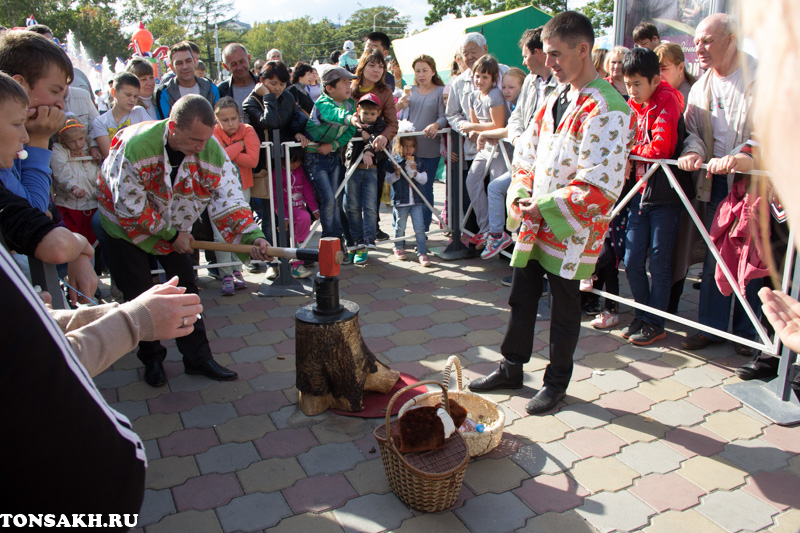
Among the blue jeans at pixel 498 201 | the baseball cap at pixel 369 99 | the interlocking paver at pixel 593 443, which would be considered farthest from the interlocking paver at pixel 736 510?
the baseball cap at pixel 369 99

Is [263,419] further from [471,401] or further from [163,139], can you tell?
[163,139]

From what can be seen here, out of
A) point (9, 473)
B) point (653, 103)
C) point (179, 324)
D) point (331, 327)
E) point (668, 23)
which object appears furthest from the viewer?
point (668, 23)

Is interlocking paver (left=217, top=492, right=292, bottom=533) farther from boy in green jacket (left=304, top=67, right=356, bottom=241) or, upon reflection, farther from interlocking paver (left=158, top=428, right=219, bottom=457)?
boy in green jacket (left=304, top=67, right=356, bottom=241)

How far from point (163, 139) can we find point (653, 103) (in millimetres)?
3175

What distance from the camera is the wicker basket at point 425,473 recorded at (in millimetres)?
2414

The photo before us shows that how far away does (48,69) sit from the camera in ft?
8.35

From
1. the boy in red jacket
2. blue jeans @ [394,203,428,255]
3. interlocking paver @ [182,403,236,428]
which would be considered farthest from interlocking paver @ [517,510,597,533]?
blue jeans @ [394,203,428,255]

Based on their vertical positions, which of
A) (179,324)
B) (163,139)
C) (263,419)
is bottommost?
(263,419)

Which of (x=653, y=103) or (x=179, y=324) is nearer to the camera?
(x=179, y=324)

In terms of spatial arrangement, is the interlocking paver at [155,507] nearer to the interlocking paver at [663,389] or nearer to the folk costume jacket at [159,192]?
the folk costume jacket at [159,192]

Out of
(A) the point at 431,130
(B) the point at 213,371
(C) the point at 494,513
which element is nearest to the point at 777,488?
(C) the point at 494,513

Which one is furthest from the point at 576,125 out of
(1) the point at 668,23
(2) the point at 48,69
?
(1) the point at 668,23

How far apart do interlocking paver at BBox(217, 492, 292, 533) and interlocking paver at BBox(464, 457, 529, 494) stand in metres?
0.85

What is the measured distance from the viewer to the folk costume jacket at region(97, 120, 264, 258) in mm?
3225
